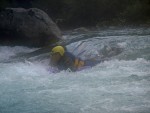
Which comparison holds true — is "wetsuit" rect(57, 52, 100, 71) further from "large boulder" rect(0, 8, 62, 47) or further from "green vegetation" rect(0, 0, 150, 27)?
"green vegetation" rect(0, 0, 150, 27)

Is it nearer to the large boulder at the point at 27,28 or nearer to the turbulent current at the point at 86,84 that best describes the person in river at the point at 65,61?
the turbulent current at the point at 86,84

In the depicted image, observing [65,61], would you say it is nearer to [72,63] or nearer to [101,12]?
[72,63]

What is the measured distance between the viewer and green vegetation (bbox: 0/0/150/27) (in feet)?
59.3

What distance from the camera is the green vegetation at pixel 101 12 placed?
18078mm

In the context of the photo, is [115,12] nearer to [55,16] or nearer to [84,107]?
[55,16]

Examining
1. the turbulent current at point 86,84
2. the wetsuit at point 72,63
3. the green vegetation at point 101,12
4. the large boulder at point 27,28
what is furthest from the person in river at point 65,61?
the green vegetation at point 101,12

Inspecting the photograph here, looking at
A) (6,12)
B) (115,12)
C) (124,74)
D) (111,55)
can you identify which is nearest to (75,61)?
(111,55)

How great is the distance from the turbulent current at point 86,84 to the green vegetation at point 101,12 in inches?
236

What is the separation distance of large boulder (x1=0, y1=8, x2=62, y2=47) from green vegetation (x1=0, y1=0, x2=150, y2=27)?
3.67m

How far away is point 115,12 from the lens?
1881 centimetres

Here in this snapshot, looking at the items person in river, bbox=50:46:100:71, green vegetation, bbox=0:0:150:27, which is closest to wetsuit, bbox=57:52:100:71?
person in river, bbox=50:46:100:71

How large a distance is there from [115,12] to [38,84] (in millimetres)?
10945

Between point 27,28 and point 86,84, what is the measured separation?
22.1 feet

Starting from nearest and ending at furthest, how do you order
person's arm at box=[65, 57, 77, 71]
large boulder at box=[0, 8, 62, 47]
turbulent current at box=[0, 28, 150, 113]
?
turbulent current at box=[0, 28, 150, 113] → person's arm at box=[65, 57, 77, 71] → large boulder at box=[0, 8, 62, 47]
